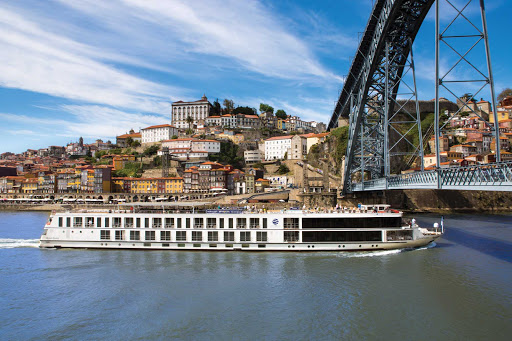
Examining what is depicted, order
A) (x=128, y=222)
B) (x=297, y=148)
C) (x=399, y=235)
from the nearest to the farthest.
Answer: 1. (x=399, y=235)
2. (x=128, y=222)
3. (x=297, y=148)

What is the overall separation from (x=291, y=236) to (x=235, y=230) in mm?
2979

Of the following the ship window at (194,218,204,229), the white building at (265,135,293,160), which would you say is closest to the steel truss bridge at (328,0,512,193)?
the ship window at (194,218,204,229)

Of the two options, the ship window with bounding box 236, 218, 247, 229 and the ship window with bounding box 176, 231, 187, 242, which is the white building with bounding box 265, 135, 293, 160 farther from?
the ship window with bounding box 176, 231, 187, 242

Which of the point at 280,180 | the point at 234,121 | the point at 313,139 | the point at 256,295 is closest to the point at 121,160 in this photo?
the point at 234,121

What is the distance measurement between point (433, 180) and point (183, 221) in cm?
1289

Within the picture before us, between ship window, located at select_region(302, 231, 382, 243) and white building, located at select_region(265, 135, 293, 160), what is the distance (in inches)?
1914

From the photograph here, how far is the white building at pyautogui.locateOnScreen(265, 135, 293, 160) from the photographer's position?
69625 millimetres

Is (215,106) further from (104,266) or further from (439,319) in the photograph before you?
(439,319)

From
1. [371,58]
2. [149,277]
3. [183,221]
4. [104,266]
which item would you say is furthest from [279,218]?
[371,58]

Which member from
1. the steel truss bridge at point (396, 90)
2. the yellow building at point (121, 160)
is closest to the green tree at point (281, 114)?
the yellow building at point (121, 160)

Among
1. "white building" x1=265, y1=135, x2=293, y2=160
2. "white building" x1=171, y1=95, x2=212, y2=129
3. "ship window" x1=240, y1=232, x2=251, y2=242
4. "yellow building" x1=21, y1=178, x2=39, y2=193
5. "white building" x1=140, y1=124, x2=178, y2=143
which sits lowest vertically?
"ship window" x1=240, y1=232, x2=251, y2=242

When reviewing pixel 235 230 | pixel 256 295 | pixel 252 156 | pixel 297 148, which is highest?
pixel 297 148

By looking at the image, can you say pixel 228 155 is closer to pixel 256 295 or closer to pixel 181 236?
pixel 181 236

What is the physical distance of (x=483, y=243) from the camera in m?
22.2
